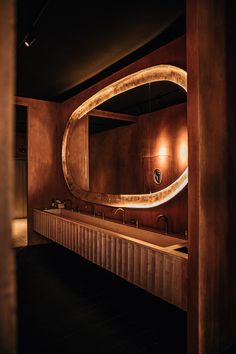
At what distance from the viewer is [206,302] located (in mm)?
1719

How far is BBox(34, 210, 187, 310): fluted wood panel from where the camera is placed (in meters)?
1.97

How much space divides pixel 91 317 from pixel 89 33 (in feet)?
9.22

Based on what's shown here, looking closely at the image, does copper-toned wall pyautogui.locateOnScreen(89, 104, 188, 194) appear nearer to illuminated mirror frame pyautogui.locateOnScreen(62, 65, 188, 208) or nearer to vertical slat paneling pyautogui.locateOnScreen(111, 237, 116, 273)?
illuminated mirror frame pyautogui.locateOnScreen(62, 65, 188, 208)

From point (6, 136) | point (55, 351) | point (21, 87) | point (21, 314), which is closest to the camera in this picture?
point (6, 136)

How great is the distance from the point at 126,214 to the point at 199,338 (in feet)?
6.11

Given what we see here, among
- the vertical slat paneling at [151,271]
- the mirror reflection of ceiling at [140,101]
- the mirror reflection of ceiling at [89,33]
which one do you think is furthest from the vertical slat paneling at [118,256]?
the mirror reflection of ceiling at [89,33]

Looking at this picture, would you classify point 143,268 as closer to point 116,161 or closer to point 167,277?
point 167,277

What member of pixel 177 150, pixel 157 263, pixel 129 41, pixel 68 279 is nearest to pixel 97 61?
pixel 129 41

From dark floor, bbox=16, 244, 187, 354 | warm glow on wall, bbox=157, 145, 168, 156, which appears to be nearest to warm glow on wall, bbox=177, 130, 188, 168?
warm glow on wall, bbox=157, 145, 168, 156

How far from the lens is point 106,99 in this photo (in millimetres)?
3680

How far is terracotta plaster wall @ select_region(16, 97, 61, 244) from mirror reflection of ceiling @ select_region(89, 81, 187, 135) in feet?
3.22

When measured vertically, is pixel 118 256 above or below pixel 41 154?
below

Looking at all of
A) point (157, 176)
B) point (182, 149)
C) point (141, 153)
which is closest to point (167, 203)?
point (157, 176)

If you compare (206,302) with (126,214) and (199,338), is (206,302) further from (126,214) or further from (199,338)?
(126,214)
